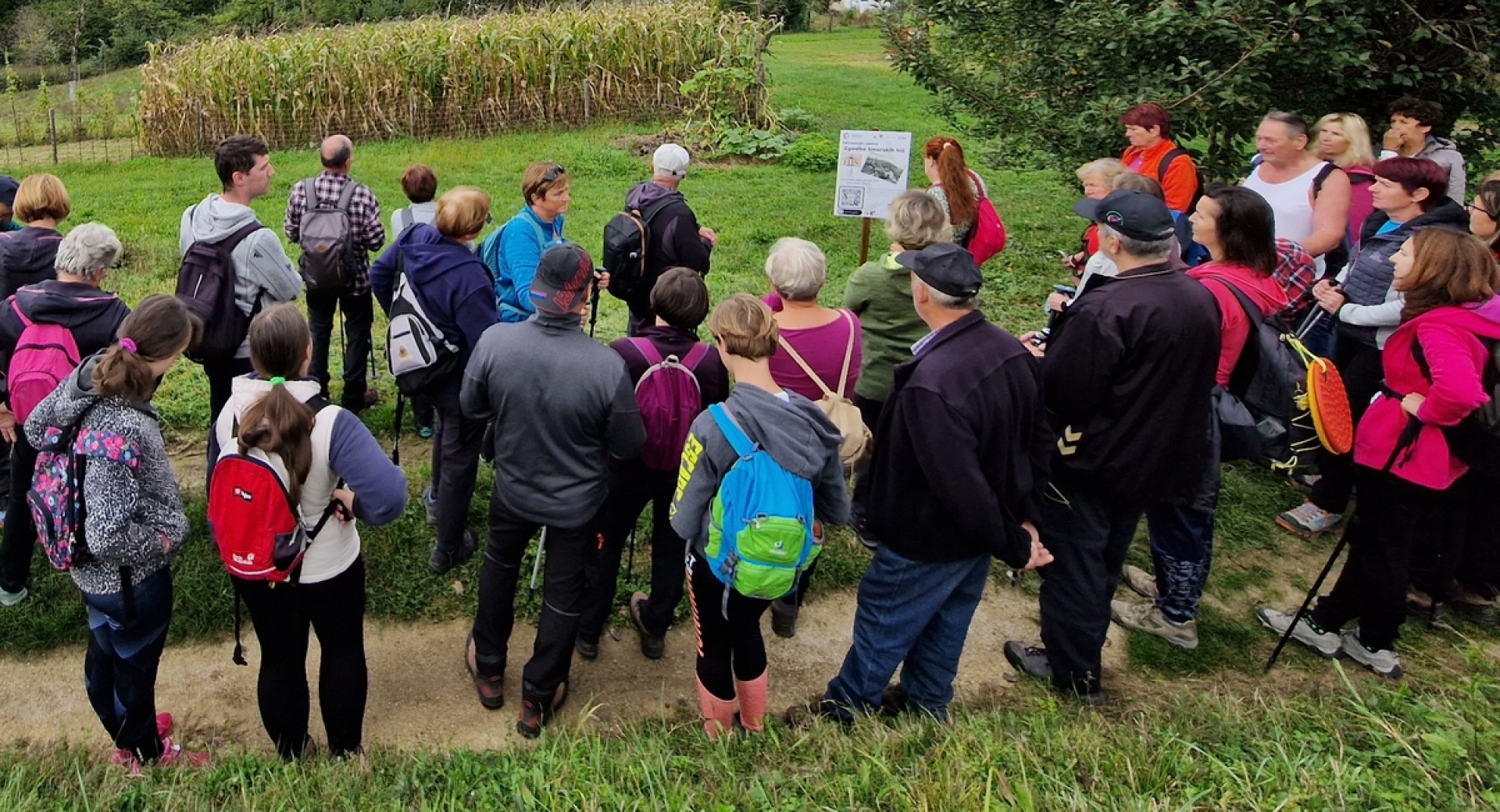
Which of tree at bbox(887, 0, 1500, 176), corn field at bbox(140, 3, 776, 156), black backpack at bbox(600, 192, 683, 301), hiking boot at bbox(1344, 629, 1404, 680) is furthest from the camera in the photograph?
corn field at bbox(140, 3, 776, 156)

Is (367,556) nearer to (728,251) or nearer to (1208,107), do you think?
(728,251)

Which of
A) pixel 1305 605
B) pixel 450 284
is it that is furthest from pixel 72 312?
pixel 1305 605

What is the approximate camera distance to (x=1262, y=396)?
4.04 m

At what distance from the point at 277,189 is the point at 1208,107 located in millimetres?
10857

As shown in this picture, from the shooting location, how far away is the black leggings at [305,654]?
3320 mm

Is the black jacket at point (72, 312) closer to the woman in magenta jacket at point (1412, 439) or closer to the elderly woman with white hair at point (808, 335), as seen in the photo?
the elderly woman with white hair at point (808, 335)

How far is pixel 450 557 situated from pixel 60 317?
200 cm

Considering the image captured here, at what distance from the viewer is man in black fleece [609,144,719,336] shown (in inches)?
212

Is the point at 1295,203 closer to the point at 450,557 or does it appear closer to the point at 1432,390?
the point at 1432,390

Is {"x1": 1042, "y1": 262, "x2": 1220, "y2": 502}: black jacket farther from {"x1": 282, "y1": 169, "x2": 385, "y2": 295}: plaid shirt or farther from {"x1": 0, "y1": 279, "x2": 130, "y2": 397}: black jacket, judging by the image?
{"x1": 282, "y1": 169, "x2": 385, "y2": 295}: plaid shirt

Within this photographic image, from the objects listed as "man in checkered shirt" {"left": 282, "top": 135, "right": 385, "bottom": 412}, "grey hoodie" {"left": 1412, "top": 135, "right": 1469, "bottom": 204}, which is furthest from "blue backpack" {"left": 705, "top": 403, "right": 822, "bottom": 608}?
"grey hoodie" {"left": 1412, "top": 135, "right": 1469, "bottom": 204}

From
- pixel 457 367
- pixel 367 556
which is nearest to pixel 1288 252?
pixel 457 367

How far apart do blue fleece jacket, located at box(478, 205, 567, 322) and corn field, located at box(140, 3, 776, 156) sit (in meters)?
11.3

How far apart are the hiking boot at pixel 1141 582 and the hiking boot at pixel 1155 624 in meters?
0.21
